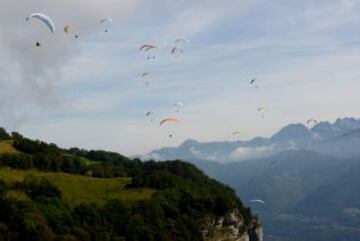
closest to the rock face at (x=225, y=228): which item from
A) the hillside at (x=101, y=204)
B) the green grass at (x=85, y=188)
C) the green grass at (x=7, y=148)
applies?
the hillside at (x=101, y=204)

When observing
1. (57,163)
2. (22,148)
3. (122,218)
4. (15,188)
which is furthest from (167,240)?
(22,148)

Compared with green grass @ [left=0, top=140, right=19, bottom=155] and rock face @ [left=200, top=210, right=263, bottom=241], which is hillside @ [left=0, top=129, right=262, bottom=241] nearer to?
rock face @ [left=200, top=210, right=263, bottom=241]

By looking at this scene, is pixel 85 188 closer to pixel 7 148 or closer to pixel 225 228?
pixel 7 148

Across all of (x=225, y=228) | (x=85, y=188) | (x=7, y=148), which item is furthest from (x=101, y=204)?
(x=7, y=148)

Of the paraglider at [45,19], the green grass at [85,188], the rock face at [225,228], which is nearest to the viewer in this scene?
the paraglider at [45,19]

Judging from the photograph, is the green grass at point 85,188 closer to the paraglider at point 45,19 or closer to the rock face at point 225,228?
the rock face at point 225,228

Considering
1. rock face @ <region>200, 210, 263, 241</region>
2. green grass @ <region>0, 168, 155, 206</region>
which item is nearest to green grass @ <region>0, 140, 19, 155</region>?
green grass @ <region>0, 168, 155, 206</region>

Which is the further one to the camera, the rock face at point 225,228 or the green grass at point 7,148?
the green grass at point 7,148
